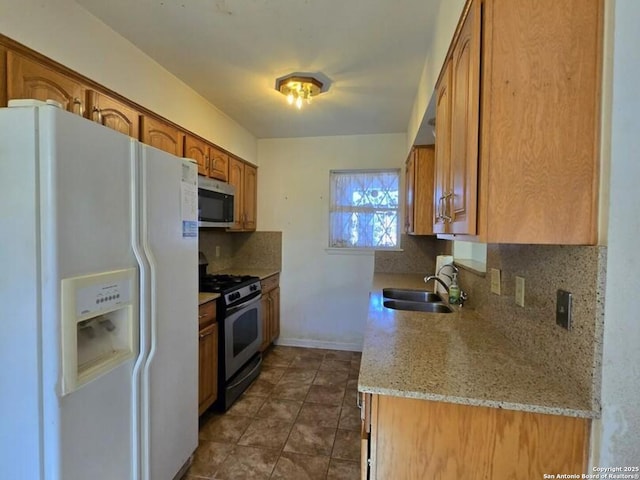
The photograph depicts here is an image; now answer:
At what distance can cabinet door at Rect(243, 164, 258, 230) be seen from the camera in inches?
141

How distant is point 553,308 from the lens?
41.1 inches

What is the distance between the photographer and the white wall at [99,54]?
135 centimetres

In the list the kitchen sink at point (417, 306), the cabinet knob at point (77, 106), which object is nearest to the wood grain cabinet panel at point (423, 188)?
the kitchen sink at point (417, 306)

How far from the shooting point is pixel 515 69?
2.89 ft

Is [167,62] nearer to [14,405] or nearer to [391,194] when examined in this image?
[14,405]

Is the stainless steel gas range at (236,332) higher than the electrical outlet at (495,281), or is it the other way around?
the electrical outlet at (495,281)

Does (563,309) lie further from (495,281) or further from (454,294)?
(454,294)

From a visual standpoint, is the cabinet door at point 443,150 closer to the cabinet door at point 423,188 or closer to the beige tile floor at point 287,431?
the cabinet door at point 423,188

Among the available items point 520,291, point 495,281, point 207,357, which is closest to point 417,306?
point 495,281

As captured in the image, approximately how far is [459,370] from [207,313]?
1.68m

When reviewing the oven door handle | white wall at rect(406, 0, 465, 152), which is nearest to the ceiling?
white wall at rect(406, 0, 465, 152)

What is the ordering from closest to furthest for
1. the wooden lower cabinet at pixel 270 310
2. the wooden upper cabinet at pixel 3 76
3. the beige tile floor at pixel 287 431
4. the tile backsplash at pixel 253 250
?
the wooden upper cabinet at pixel 3 76 → the beige tile floor at pixel 287 431 → the wooden lower cabinet at pixel 270 310 → the tile backsplash at pixel 253 250

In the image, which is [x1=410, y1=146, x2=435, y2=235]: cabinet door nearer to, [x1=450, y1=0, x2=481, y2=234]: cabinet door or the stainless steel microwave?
[x1=450, y1=0, x2=481, y2=234]: cabinet door

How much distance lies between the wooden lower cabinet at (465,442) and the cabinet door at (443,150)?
0.70 meters
